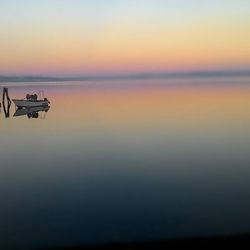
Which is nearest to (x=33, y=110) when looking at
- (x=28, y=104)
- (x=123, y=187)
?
(x=28, y=104)

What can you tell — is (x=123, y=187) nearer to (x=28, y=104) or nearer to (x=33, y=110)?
(x=33, y=110)

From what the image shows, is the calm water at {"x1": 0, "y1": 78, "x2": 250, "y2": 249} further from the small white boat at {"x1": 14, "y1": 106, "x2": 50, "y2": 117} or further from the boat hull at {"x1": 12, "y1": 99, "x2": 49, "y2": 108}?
the boat hull at {"x1": 12, "y1": 99, "x2": 49, "y2": 108}

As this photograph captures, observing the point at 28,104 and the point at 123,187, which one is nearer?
the point at 123,187

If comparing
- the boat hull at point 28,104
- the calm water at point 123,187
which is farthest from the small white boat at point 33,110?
the calm water at point 123,187

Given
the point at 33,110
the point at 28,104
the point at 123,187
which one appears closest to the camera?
the point at 123,187

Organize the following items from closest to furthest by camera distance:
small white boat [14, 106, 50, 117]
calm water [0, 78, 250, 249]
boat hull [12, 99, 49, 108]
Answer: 1. calm water [0, 78, 250, 249]
2. small white boat [14, 106, 50, 117]
3. boat hull [12, 99, 49, 108]

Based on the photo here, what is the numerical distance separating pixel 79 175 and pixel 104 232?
12.2 feet

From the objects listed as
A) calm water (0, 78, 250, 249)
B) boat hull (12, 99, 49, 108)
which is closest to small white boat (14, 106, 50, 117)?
boat hull (12, 99, 49, 108)

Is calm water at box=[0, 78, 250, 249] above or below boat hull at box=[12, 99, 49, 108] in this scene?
below

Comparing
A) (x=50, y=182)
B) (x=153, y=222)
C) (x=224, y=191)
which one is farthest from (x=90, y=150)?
(x=153, y=222)

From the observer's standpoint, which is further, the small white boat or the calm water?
the small white boat

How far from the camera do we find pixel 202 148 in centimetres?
1238

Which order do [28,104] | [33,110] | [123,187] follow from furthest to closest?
[28,104], [33,110], [123,187]

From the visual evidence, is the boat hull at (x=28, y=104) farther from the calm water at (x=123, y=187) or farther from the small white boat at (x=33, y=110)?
the calm water at (x=123, y=187)
